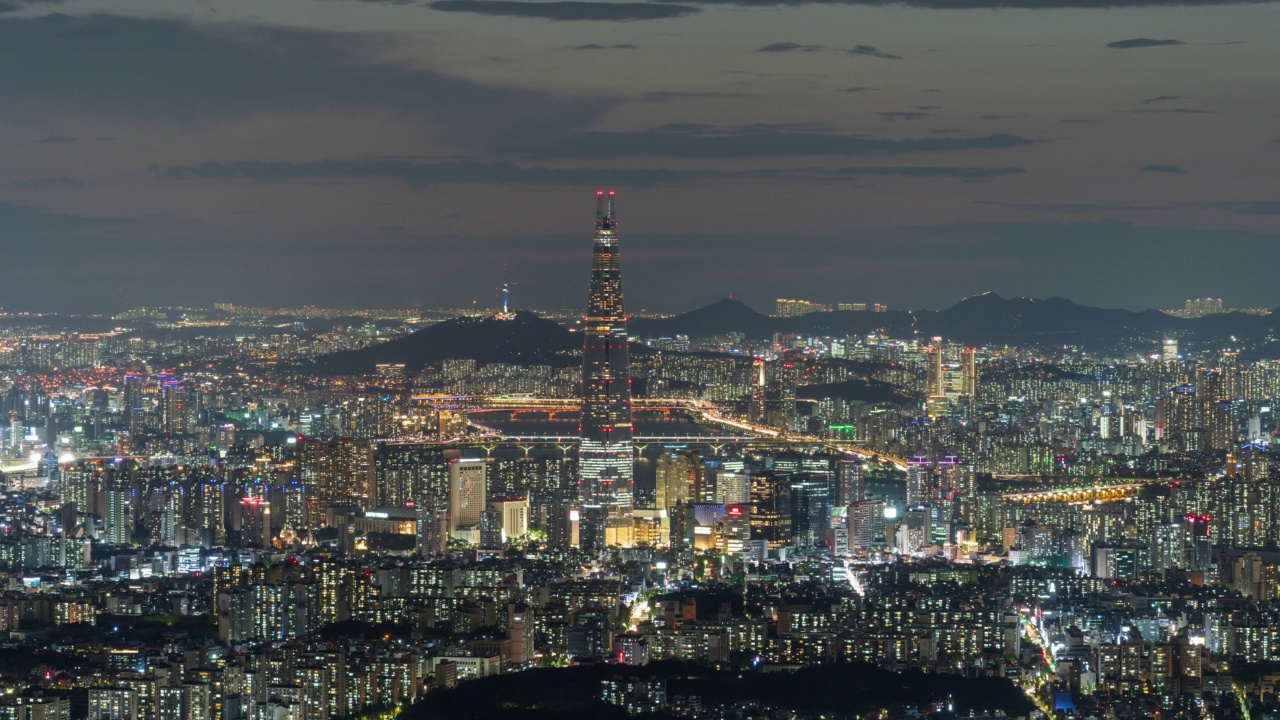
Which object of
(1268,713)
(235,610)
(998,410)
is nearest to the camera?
(1268,713)

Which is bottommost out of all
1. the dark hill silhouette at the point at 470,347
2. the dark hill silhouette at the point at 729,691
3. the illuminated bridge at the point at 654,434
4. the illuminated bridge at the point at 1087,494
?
the illuminated bridge at the point at 654,434

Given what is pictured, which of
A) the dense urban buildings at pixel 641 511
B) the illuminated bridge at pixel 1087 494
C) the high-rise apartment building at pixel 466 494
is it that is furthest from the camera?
the illuminated bridge at pixel 1087 494

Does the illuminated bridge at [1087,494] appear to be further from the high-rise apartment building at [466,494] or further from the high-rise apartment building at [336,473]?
the high-rise apartment building at [336,473]

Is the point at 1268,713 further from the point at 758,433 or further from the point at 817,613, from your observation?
the point at 758,433

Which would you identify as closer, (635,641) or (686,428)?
(635,641)

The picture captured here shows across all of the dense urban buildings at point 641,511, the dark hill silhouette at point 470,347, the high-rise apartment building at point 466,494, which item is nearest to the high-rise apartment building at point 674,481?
the dense urban buildings at point 641,511

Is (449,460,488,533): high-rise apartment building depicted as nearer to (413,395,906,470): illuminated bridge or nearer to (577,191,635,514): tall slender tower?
(577,191,635,514): tall slender tower

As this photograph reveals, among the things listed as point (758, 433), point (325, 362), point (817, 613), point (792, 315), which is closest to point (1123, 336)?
point (792, 315)

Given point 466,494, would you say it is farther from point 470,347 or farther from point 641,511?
point 470,347
